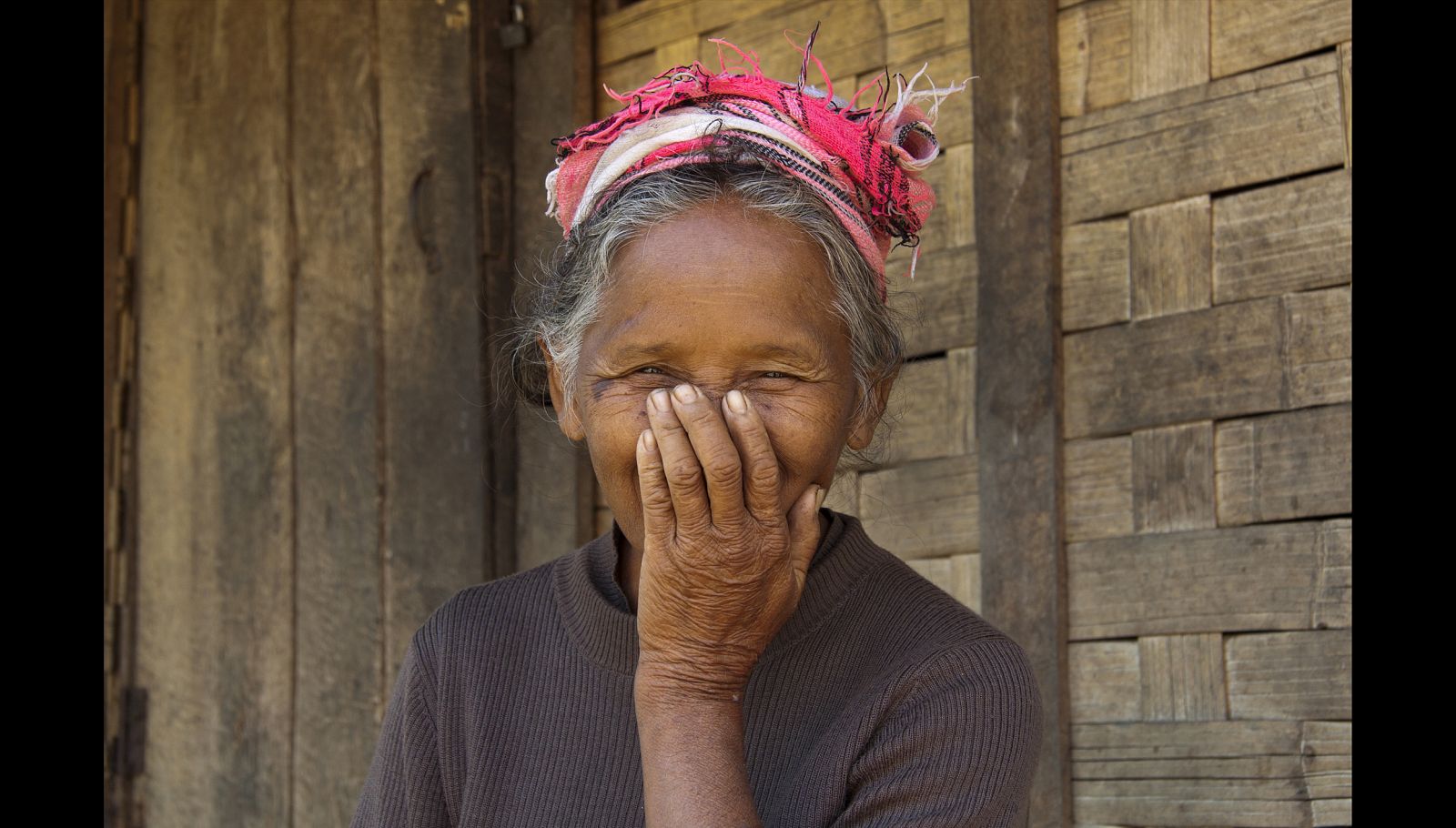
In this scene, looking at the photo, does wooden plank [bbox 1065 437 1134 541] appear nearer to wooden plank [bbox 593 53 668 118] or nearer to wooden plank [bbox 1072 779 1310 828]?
wooden plank [bbox 1072 779 1310 828]

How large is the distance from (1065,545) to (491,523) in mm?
1391

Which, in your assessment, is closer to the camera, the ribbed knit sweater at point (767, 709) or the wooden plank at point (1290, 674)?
the ribbed knit sweater at point (767, 709)

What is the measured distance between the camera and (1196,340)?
256 cm

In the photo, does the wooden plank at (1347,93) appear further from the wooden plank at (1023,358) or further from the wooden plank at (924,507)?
the wooden plank at (924,507)

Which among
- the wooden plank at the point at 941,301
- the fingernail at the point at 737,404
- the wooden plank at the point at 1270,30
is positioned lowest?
the fingernail at the point at 737,404

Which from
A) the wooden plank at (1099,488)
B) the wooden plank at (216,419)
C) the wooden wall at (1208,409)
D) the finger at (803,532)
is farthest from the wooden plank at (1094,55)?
the wooden plank at (216,419)

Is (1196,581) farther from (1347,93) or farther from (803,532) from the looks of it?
(803,532)

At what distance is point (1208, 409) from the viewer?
2.54m

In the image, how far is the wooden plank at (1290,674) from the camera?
238cm

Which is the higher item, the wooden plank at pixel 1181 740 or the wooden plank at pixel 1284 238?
the wooden plank at pixel 1284 238

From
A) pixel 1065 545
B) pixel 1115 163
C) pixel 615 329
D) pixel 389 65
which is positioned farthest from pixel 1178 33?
pixel 389 65

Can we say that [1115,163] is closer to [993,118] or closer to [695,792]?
[993,118]

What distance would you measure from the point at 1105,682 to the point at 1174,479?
370mm

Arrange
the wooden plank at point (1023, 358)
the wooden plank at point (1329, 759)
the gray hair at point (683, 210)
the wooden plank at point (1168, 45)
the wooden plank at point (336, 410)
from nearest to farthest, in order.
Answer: the gray hair at point (683, 210), the wooden plank at point (1329, 759), the wooden plank at point (1168, 45), the wooden plank at point (1023, 358), the wooden plank at point (336, 410)
